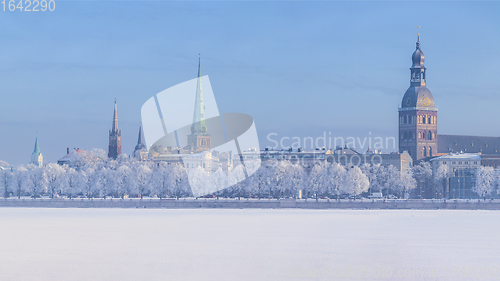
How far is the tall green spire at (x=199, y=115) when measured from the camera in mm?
152350

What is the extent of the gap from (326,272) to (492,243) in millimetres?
16522

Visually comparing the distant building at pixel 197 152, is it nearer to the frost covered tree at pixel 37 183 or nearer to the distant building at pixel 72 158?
the distant building at pixel 72 158

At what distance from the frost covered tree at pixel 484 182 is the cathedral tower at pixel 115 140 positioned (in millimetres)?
89520

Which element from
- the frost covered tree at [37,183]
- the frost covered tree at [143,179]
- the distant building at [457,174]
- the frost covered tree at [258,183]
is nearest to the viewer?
the frost covered tree at [258,183]

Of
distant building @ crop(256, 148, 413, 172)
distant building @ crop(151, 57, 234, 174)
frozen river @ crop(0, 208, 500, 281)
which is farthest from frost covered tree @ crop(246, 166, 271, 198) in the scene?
frozen river @ crop(0, 208, 500, 281)

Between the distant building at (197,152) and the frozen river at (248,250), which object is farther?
the distant building at (197,152)

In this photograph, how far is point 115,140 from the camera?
17025 cm

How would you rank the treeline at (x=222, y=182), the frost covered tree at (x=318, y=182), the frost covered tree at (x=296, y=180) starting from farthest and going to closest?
1. the frost covered tree at (x=296, y=180)
2. the treeline at (x=222, y=182)
3. the frost covered tree at (x=318, y=182)

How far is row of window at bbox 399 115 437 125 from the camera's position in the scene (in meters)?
141

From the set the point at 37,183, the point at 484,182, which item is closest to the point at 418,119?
the point at 484,182

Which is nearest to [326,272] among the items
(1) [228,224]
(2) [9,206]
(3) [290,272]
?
(3) [290,272]

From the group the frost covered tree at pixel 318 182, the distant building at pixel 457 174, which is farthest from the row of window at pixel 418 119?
the frost covered tree at pixel 318 182

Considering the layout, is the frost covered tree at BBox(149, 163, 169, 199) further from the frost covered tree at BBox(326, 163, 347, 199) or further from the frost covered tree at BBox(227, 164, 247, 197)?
the frost covered tree at BBox(326, 163, 347, 199)

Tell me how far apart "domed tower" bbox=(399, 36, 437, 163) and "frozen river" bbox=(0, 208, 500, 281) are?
82.7 m
